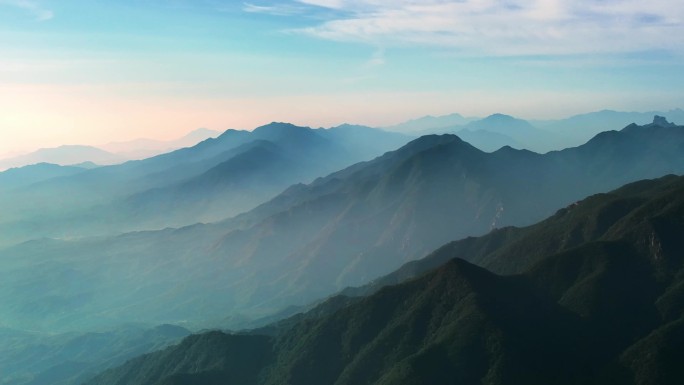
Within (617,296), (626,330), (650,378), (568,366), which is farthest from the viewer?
(617,296)

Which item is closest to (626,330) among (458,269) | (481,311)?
(481,311)

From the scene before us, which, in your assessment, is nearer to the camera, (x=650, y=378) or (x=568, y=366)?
(x=650, y=378)

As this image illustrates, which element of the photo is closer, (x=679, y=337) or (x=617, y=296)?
(x=679, y=337)

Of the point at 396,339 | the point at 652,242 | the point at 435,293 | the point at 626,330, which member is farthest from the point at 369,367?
the point at 652,242

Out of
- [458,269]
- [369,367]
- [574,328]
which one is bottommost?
[369,367]

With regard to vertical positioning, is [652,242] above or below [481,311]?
above

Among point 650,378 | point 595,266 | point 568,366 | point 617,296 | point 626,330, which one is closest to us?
point 650,378

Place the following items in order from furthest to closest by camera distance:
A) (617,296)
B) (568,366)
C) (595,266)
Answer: (595,266)
(617,296)
(568,366)

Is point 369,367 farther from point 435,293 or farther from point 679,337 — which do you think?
point 679,337

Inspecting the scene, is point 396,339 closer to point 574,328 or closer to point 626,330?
point 574,328
